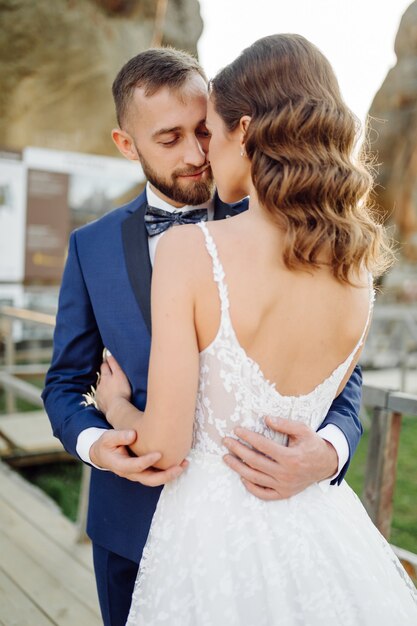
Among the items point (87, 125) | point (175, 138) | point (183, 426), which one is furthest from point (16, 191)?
point (183, 426)

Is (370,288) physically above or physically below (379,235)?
below

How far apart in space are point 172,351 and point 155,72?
84cm

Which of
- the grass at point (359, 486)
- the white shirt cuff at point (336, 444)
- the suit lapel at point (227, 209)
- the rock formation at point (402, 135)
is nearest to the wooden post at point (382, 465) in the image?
the white shirt cuff at point (336, 444)

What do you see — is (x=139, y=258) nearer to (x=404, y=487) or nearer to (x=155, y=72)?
(x=155, y=72)

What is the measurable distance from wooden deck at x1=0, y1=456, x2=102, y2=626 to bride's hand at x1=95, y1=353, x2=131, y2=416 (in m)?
1.46

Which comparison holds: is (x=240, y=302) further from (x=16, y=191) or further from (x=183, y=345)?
(x=16, y=191)

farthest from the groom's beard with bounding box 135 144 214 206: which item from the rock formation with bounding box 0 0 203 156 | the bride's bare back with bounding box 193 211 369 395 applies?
the rock formation with bounding box 0 0 203 156

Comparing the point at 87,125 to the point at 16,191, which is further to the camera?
the point at 87,125

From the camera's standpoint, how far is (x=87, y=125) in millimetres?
9930

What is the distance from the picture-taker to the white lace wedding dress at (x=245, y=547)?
1172 millimetres

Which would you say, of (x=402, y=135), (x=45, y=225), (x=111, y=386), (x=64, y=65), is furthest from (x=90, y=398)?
(x=402, y=135)

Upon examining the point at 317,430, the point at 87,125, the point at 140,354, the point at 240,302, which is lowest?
the point at 317,430

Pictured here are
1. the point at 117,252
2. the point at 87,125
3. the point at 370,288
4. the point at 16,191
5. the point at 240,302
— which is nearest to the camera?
the point at 240,302

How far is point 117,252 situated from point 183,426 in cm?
53
